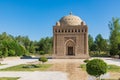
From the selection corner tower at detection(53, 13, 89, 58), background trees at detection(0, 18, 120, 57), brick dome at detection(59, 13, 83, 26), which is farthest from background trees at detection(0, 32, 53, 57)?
brick dome at detection(59, 13, 83, 26)

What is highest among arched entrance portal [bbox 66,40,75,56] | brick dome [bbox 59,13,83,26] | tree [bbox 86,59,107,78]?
brick dome [bbox 59,13,83,26]

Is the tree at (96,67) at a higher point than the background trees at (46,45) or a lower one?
lower

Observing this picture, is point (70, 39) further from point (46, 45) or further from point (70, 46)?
point (46, 45)

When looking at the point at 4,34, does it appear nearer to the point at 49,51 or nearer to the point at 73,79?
the point at 49,51

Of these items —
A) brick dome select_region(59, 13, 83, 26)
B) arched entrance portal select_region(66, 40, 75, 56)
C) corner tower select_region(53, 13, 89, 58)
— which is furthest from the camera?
brick dome select_region(59, 13, 83, 26)

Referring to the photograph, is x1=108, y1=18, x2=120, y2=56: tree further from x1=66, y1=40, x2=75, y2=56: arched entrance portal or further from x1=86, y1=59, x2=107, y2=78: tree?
x1=86, y1=59, x2=107, y2=78: tree

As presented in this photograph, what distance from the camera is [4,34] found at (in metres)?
55.6

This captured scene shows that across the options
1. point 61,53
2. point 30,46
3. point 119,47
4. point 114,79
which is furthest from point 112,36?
point 114,79

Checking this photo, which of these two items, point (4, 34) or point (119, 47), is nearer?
point (119, 47)

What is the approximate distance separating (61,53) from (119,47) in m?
10.9

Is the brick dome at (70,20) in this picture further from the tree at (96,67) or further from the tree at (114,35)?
the tree at (96,67)

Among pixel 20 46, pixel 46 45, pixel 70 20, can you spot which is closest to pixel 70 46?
pixel 70 20

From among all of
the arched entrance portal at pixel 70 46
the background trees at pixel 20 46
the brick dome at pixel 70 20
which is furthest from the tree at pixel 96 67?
the brick dome at pixel 70 20

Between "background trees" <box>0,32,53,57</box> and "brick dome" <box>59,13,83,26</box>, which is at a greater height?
"brick dome" <box>59,13,83,26</box>
